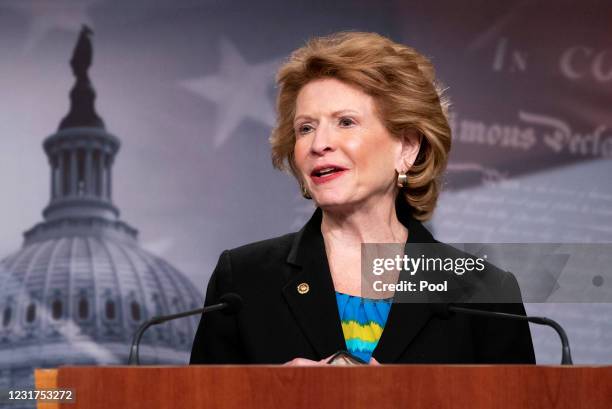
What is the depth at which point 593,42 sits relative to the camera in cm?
378

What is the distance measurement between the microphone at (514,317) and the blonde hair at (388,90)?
0.36m

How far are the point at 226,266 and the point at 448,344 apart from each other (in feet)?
1.76

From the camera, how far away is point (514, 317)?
66.4 inches

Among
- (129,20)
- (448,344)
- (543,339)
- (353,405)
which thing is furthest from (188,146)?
(353,405)

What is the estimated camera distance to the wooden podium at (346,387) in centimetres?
133

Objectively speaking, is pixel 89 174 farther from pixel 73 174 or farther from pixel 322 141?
pixel 322 141

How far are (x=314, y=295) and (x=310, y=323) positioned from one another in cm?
8

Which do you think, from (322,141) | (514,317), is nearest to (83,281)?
(322,141)

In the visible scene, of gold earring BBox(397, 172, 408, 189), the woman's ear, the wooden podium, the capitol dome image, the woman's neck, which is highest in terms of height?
the capitol dome image

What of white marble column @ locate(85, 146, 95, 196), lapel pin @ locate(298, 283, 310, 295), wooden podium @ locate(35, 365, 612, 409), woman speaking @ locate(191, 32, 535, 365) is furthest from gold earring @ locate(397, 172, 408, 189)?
white marble column @ locate(85, 146, 95, 196)

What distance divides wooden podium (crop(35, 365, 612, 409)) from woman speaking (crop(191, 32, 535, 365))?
2.00ft

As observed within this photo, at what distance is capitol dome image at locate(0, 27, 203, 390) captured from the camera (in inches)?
139

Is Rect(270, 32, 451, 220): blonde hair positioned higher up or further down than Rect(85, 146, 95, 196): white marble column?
further down

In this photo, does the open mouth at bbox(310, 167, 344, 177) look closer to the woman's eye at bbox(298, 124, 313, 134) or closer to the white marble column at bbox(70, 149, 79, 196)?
the woman's eye at bbox(298, 124, 313, 134)
